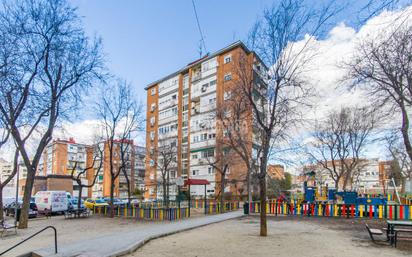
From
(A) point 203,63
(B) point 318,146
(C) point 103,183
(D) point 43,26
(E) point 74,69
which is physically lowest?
(C) point 103,183

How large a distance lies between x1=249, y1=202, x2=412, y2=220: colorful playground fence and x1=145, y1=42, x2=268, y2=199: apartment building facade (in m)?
19.1

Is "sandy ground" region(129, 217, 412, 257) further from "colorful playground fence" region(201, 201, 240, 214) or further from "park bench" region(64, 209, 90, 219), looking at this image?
"park bench" region(64, 209, 90, 219)

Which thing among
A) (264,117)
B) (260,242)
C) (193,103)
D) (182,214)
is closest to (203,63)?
(193,103)

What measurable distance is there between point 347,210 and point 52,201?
27.2 meters

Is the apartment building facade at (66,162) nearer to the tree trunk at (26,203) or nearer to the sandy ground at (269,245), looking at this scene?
the tree trunk at (26,203)

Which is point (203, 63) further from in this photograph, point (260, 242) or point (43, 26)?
point (260, 242)

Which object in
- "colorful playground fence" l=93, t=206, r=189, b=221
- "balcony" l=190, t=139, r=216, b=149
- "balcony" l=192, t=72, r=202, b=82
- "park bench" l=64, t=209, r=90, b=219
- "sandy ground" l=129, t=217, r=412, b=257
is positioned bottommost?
"park bench" l=64, t=209, r=90, b=219

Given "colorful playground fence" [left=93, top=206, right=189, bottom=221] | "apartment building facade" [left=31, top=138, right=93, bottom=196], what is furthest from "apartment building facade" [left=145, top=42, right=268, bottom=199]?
"apartment building facade" [left=31, top=138, right=93, bottom=196]

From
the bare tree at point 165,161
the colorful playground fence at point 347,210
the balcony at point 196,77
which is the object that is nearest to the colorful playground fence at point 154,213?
the bare tree at point 165,161

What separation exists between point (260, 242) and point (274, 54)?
7428 millimetres

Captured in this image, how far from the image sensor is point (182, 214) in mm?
21859

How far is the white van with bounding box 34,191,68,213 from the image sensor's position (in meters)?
30.7

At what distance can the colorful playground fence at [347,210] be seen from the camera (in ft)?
61.5

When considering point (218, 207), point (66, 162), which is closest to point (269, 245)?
point (218, 207)
